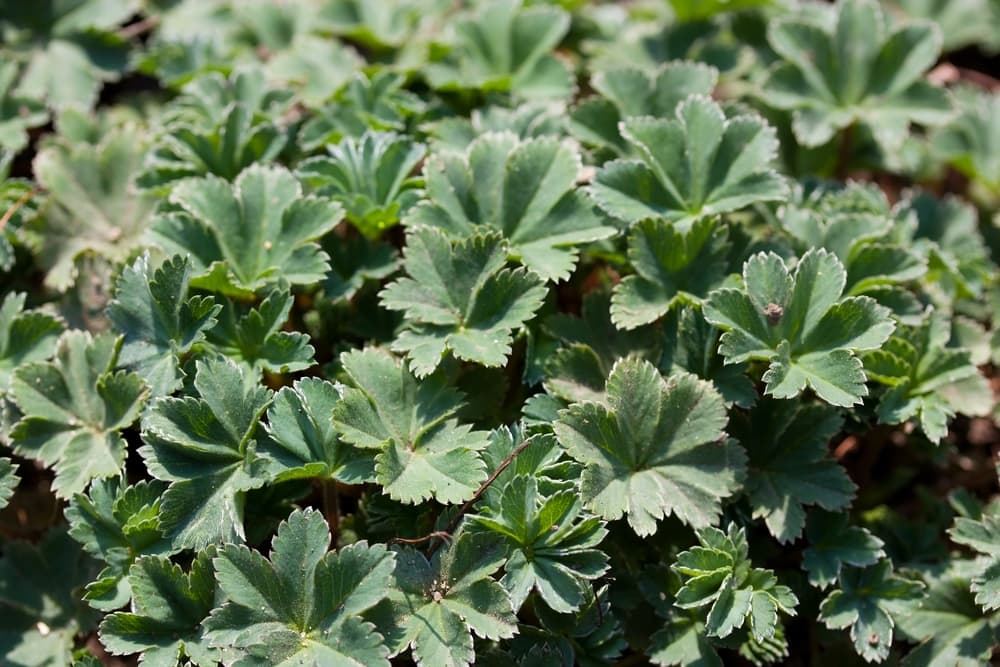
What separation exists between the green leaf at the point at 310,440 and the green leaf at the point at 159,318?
29cm

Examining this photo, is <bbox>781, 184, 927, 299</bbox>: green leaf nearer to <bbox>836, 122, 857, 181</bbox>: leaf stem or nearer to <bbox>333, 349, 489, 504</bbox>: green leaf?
<bbox>836, 122, 857, 181</bbox>: leaf stem

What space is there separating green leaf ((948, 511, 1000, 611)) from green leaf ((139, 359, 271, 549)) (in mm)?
1651

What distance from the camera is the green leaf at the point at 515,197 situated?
2535 mm

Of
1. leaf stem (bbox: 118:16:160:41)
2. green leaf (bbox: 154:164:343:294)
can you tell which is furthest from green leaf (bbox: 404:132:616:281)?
leaf stem (bbox: 118:16:160:41)

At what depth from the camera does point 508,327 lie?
7.57ft

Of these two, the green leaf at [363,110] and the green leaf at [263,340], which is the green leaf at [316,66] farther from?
the green leaf at [263,340]

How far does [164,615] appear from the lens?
83.1 inches

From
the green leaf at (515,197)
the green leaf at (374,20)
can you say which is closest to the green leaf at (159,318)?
the green leaf at (515,197)

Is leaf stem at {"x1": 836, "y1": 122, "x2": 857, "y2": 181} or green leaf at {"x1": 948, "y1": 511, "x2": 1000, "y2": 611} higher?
leaf stem at {"x1": 836, "y1": 122, "x2": 857, "y2": 181}

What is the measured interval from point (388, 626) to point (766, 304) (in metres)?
1.12

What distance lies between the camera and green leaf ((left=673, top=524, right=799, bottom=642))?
6.89ft

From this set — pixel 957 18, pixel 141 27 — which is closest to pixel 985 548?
pixel 957 18

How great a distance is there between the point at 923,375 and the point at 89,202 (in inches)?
97.2

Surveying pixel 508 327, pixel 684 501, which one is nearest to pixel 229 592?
pixel 508 327
